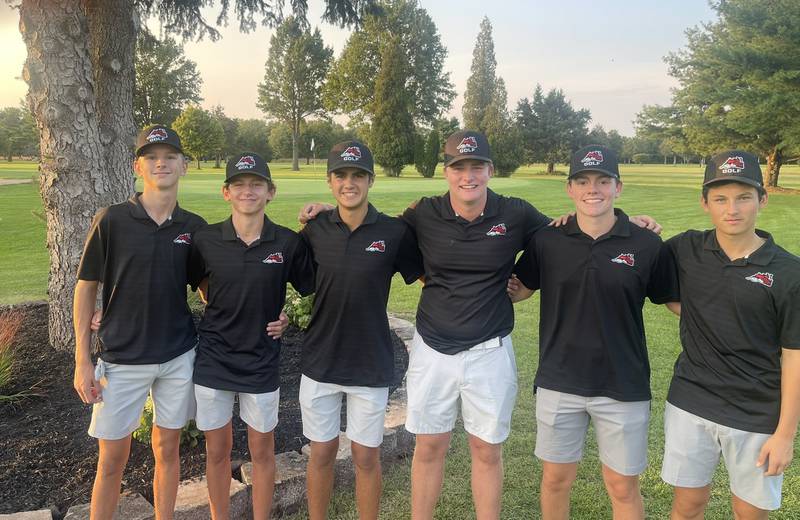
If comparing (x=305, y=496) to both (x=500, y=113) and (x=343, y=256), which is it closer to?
(x=343, y=256)

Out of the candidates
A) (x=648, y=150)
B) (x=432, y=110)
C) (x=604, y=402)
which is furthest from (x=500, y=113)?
(x=604, y=402)

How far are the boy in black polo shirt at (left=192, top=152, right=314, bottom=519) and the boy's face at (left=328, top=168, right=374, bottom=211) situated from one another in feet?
1.32

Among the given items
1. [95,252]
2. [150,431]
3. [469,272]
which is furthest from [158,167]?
[469,272]

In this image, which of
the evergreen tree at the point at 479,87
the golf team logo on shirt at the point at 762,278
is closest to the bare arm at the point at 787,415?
the golf team logo on shirt at the point at 762,278

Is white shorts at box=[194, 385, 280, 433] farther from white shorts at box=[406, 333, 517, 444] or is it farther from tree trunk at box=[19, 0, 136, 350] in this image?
tree trunk at box=[19, 0, 136, 350]

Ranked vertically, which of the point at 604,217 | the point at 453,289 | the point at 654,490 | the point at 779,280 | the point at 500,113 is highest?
the point at 500,113

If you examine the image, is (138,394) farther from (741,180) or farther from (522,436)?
(741,180)

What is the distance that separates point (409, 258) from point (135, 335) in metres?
1.47

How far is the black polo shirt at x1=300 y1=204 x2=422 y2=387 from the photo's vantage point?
9.61 feet

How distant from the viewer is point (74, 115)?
4500 mm

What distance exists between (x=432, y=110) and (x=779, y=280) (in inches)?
2316

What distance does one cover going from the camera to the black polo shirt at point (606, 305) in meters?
2.70

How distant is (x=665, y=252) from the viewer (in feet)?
9.00

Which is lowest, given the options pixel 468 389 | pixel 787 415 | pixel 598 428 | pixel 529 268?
pixel 598 428
